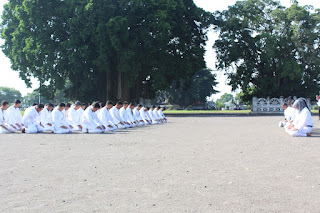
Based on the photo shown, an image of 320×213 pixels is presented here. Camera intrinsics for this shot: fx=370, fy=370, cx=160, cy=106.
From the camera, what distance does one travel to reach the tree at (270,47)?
40778 mm

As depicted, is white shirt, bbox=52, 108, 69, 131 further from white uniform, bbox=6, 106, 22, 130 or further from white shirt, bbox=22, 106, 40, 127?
white uniform, bbox=6, 106, 22, 130

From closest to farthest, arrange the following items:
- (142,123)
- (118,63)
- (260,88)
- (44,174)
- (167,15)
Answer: (44,174) → (142,123) → (167,15) → (118,63) → (260,88)

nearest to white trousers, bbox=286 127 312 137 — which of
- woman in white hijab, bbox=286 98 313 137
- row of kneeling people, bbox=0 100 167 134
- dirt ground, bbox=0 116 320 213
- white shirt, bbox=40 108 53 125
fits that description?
woman in white hijab, bbox=286 98 313 137

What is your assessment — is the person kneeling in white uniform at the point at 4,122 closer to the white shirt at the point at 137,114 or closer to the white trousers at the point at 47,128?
the white trousers at the point at 47,128

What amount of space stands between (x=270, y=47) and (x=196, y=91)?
31.9m

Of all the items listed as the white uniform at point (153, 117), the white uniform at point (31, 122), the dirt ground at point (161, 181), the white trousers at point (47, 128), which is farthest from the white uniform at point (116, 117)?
the dirt ground at point (161, 181)

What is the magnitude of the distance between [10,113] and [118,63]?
20229 millimetres

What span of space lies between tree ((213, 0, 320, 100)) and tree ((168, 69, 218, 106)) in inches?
995

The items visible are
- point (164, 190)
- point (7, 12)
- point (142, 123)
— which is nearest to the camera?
point (164, 190)

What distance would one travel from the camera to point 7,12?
39250mm

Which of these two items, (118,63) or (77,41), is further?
(118,63)

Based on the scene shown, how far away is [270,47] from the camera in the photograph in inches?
1569

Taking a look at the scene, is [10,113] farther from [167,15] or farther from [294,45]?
[294,45]

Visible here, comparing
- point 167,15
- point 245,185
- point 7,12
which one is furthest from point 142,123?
point 7,12
